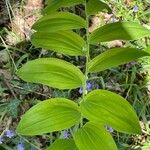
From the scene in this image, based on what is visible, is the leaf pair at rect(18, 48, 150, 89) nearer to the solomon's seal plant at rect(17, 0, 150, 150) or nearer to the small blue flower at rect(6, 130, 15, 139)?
the solomon's seal plant at rect(17, 0, 150, 150)

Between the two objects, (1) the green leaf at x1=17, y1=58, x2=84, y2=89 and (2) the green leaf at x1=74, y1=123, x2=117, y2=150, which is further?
(1) the green leaf at x1=17, y1=58, x2=84, y2=89

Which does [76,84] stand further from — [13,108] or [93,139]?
[13,108]

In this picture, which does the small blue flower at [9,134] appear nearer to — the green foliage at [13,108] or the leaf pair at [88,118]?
the green foliage at [13,108]

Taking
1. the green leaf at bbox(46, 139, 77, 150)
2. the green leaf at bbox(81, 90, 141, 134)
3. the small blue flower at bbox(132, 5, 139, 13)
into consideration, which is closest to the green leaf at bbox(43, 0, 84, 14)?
the green leaf at bbox(81, 90, 141, 134)

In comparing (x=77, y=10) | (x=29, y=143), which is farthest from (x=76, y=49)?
(x=77, y=10)

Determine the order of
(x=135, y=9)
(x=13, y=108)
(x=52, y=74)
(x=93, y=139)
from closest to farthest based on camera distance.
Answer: (x=93, y=139) → (x=52, y=74) → (x=13, y=108) → (x=135, y=9)

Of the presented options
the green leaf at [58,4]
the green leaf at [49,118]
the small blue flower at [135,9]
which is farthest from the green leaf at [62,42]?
the small blue flower at [135,9]

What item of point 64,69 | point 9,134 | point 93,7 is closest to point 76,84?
point 64,69
